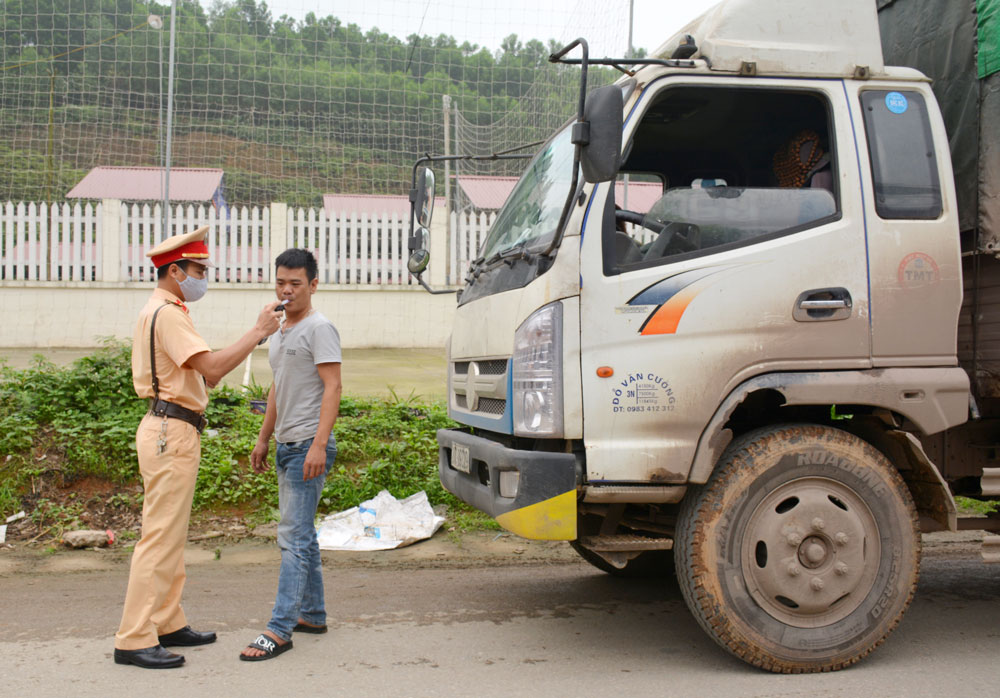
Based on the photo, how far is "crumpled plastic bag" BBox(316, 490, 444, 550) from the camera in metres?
5.89

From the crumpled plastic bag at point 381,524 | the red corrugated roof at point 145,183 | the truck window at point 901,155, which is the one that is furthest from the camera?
the red corrugated roof at point 145,183

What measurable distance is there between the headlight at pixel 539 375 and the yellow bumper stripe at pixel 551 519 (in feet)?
0.87

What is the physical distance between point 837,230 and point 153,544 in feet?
10.4

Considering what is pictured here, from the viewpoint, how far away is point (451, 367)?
4.79 m

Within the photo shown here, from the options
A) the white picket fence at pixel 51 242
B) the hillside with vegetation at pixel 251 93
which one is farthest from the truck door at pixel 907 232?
the white picket fence at pixel 51 242

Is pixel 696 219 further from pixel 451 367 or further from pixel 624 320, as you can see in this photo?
pixel 451 367

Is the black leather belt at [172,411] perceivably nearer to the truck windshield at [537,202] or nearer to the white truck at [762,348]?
the white truck at [762,348]

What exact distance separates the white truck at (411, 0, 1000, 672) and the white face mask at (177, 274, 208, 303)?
52.1 inches

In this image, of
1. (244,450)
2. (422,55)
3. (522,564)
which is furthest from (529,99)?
(522,564)

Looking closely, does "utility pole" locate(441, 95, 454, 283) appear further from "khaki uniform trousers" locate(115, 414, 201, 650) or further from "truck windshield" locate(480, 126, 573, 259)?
"khaki uniform trousers" locate(115, 414, 201, 650)

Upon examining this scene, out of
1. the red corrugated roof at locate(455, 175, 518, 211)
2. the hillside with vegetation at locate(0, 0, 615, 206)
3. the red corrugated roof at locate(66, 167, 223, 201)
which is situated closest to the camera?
the red corrugated roof at locate(455, 175, 518, 211)

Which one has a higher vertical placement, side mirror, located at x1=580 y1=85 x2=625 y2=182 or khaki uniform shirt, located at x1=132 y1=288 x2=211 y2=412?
side mirror, located at x1=580 y1=85 x2=625 y2=182

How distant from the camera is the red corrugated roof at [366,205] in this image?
1372cm

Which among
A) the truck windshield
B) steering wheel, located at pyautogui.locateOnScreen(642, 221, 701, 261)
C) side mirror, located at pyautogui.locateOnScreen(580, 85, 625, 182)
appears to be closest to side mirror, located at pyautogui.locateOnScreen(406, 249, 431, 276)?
the truck windshield
